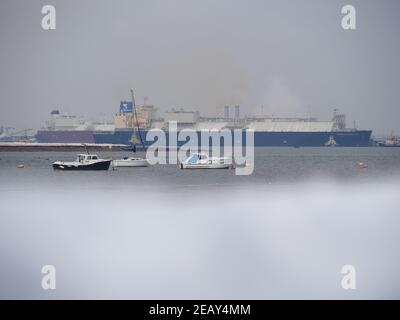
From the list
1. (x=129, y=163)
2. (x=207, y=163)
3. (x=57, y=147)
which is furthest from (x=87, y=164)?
(x=57, y=147)

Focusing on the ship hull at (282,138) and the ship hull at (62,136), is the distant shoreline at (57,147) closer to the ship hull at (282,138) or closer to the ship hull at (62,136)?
the ship hull at (282,138)

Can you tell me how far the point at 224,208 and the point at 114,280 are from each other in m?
10.7

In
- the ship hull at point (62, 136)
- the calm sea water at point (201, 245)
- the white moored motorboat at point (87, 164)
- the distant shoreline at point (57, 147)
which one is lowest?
the ship hull at point (62, 136)

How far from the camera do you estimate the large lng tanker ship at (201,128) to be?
107525mm

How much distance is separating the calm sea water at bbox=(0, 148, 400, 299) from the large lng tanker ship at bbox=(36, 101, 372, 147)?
7765cm

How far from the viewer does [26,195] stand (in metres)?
30.2

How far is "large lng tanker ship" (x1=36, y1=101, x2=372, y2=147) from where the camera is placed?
107525mm

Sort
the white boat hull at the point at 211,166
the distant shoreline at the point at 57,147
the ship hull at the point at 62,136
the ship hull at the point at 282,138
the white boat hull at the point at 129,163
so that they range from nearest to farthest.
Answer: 1. the white boat hull at the point at 211,166
2. the white boat hull at the point at 129,163
3. the distant shoreline at the point at 57,147
4. the ship hull at the point at 282,138
5. the ship hull at the point at 62,136

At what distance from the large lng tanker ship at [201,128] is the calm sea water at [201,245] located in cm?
7765

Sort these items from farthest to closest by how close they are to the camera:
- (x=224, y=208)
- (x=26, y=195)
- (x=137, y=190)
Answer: (x=137, y=190) < (x=26, y=195) < (x=224, y=208)

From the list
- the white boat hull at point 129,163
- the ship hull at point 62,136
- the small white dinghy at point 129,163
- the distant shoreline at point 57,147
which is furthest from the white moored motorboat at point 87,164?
the ship hull at point 62,136

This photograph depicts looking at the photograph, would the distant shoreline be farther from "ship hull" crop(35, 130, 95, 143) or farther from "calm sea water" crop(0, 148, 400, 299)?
"calm sea water" crop(0, 148, 400, 299)


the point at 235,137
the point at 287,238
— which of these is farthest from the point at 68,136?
the point at 287,238
